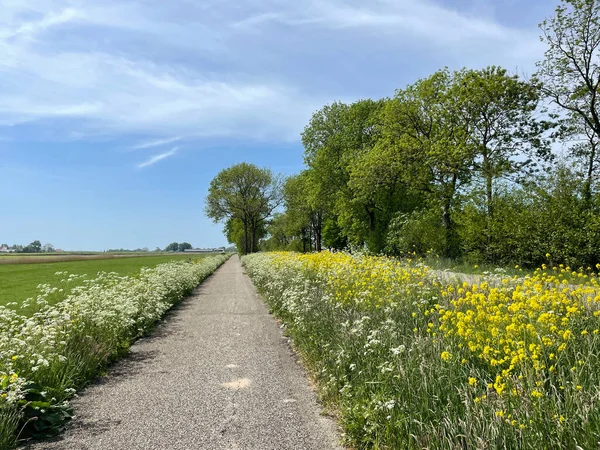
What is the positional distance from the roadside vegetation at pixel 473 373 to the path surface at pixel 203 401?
0.42 m

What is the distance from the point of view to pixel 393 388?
3.69 metres

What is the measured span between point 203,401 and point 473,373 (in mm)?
3155

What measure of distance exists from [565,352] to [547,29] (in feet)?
67.8

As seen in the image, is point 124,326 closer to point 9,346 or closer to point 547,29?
point 9,346

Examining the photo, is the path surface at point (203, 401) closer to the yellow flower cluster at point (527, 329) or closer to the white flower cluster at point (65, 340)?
the white flower cluster at point (65, 340)

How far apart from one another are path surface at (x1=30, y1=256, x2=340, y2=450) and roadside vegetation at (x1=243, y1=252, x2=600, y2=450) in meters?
0.42

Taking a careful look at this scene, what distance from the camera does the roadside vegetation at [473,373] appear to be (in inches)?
103

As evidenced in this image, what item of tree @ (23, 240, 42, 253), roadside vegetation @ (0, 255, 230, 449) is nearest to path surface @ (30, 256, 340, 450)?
roadside vegetation @ (0, 255, 230, 449)

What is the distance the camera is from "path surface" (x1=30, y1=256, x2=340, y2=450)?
12.8 ft

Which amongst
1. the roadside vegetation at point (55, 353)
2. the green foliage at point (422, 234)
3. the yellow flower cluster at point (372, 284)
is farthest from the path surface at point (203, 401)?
the green foliage at point (422, 234)

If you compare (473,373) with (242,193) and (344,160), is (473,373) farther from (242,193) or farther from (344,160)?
(242,193)

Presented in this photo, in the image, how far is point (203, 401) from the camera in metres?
4.88

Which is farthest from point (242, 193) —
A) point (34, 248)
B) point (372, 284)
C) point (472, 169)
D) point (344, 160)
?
point (34, 248)

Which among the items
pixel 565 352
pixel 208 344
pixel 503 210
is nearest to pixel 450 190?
pixel 503 210
